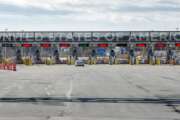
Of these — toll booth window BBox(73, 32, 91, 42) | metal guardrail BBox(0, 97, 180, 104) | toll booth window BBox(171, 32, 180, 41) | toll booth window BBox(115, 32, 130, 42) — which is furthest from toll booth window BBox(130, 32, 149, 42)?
metal guardrail BBox(0, 97, 180, 104)

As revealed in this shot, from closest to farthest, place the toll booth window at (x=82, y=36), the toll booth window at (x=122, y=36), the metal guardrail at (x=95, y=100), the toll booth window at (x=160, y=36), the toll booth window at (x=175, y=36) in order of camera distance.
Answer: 1. the metal guardrail at (x=95, y=100)
2. the toll booth window at (x=160, y=36)
3. the toll booth window at (x=175, y=36)
4. the toll booth window at (x=82, y=36)
5. the toll booth window at (x=122, y=36)

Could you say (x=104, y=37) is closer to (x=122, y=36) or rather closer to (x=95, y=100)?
(x=122, y=36)

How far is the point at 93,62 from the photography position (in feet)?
339

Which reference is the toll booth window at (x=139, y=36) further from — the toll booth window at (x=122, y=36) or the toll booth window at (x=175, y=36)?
the toll booth window at (x=175, y=36)

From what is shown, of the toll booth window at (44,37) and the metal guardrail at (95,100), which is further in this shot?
the toll booth window at (44,37)

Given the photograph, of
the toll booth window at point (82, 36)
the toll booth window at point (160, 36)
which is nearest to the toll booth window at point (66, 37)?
the toll booth window at point (82, 36)

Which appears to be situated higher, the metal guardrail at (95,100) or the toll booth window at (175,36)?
the toll booth window at (175,36)

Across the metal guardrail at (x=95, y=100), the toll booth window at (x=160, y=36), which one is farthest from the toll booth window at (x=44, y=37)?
the metal guardrail at (x=95, y=100)

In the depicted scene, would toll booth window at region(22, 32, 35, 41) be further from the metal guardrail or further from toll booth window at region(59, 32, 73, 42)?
the metal guardrail

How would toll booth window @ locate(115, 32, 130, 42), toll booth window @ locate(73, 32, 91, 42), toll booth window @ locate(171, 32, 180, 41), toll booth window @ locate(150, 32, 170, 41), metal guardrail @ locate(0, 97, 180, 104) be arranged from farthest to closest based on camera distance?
toll booth window @ locate(115, 32, 130, 42) < toll booth window @ locate(73, 32, 91, 42) < toll booth window @ locate(171, 32, 180, 41) < toll booth window @ locate(150, 32, 170, 41) < metal guardrail @ locate(0, 97, 180, 104)

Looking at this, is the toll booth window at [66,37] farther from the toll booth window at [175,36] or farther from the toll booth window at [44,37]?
the toll booth window at [175,36]

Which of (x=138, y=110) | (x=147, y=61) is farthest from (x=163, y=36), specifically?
(x=138, y=110)

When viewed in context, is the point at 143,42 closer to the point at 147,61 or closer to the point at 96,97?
the point at 147,61

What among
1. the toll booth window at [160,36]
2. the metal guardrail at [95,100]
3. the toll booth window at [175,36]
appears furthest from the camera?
the toll booth window at [175,36]
